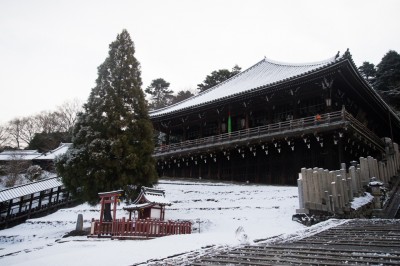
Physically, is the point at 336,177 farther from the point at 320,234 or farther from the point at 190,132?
the point at 190,132

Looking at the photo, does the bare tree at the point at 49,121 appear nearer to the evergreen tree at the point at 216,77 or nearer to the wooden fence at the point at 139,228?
the evergreen tree at the point at 216,77

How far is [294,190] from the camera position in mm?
19703

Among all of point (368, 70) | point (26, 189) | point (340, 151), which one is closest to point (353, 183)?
point (340, 151)

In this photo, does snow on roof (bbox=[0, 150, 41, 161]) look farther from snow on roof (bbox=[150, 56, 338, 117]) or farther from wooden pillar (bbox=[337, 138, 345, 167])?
wooden pillar (bbox=[337, 138, 345, 167])

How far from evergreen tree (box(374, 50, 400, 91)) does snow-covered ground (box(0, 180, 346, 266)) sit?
120ft

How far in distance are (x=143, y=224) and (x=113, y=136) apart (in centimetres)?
708

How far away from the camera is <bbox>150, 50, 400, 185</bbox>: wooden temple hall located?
21.4m

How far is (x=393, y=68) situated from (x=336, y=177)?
44.4m

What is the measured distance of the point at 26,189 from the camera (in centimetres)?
2367

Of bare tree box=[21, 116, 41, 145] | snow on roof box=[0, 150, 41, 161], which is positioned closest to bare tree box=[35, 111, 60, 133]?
bare tree box=[21, 116, 41, 145]

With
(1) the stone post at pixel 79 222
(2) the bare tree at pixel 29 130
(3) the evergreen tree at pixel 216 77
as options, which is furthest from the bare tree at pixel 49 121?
(1) the stone post at pixel 79 222

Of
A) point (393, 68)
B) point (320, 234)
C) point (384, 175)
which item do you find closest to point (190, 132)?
point (384, 175)

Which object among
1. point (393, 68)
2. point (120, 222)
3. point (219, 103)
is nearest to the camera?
point (120, 222)

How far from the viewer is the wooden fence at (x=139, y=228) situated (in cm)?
1326
